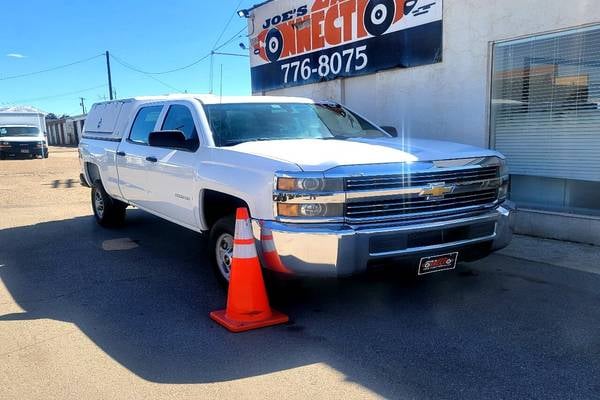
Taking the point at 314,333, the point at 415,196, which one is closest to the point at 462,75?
the point at 415,196

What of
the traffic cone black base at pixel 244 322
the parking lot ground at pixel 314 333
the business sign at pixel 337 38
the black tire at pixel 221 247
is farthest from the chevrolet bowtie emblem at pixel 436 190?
the business sign at pixel 337 38

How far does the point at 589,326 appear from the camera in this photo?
409 cm

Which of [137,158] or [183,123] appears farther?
[137,158]

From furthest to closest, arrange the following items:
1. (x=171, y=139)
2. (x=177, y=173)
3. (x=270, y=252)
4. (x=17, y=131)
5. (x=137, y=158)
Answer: (x=17, y=131)
(x=137, y=158)
(x=177, y=173)
(x=171, y=139)
(x=270, y=252)

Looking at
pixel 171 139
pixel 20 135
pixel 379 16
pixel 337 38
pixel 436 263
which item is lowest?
pixel 436 263

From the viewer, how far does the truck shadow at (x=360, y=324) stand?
3.40 meters

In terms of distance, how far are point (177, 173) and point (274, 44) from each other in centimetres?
710

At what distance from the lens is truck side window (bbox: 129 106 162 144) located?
6.45m

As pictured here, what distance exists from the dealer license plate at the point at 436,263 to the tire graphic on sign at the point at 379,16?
18.0 ft

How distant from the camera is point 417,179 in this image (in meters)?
4.21

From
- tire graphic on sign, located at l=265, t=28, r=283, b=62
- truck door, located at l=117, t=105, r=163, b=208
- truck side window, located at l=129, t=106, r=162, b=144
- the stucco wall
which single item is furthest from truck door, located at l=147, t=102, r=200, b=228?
tire graphic on sign, located at l=265, t=28, r=283, b=62

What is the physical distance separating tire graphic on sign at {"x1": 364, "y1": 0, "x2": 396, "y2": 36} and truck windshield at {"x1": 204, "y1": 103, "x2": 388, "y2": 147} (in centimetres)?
340

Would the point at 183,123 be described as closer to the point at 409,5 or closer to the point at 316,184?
the point at 316,184

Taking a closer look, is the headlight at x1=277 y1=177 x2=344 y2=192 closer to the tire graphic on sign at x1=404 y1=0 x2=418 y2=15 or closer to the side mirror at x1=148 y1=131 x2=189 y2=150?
the side mirror at x1=148 y1=131 x2=189 y2=150
